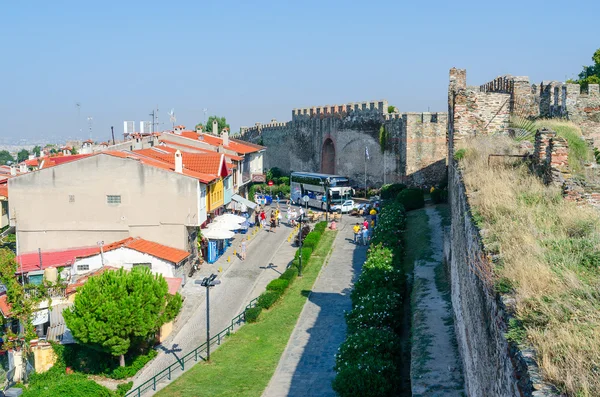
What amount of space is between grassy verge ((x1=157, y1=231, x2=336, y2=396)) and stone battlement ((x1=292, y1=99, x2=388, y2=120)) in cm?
2427

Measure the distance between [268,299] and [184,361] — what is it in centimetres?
462

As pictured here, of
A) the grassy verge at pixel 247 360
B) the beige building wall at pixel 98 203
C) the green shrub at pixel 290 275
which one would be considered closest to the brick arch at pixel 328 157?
the green shrub at pixel 290 275

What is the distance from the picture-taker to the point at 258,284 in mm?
25266

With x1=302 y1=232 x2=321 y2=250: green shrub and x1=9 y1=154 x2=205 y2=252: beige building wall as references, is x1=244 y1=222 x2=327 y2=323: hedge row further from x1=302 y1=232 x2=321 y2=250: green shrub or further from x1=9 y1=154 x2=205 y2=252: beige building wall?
x1=9 y1=154 x2=205 y2=252: beige building wall

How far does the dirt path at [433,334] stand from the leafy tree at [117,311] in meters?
7.67

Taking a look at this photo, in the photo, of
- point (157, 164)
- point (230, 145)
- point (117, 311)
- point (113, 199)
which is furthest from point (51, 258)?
point (230, 145)

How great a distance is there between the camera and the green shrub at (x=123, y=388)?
1625cm

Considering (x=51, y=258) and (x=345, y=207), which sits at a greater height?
(x=345, y=207)

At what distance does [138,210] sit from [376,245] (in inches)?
389

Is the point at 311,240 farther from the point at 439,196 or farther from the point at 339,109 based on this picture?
the point at 339,109

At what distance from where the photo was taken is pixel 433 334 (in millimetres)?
12695

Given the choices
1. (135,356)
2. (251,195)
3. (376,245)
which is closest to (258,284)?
(376,245)

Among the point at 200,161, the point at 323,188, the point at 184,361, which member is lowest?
the point at 184,361

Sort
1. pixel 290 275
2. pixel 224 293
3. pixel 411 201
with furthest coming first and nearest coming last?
pixel 411 201 < pixel 290 275 < pixel 224 293
